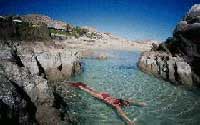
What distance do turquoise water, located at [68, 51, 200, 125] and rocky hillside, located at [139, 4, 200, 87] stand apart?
1955mm

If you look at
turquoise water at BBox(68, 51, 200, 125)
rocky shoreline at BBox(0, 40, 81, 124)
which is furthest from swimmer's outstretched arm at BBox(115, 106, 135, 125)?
rocky shoreline at BBox(0, 40, 81, 124)

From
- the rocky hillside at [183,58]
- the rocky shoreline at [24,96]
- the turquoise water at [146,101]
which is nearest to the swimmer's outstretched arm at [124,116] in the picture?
the turquoise water at [146,101]

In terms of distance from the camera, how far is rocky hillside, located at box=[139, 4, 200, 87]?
29.6 m

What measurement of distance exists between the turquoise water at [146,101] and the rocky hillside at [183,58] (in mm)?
1955

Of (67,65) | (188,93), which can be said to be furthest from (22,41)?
(188,93)

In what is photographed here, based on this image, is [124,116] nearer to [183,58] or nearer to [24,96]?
[24,96]

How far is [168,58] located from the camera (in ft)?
108

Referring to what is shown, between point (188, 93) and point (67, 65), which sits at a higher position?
point (67, 65)

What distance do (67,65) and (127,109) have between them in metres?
12.2

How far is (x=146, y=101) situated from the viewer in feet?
69.4

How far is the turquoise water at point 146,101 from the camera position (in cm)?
1664

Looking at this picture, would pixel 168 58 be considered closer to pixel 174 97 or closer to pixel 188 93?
pixel 188 93

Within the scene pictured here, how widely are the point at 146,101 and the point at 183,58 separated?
46.2 ft

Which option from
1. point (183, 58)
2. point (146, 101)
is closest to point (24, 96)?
point (146, 101)
